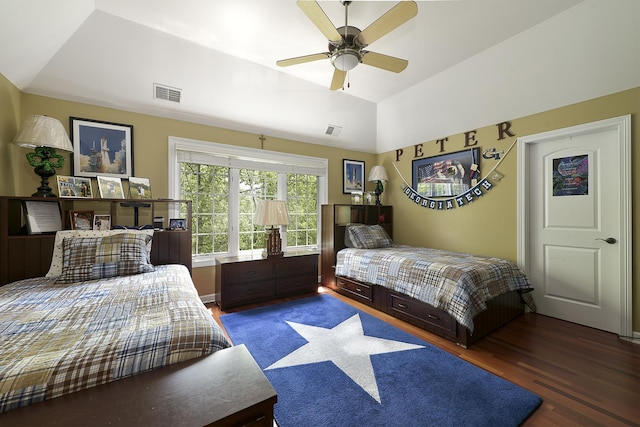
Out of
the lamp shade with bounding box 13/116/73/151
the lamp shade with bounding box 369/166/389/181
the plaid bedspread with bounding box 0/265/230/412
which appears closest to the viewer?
the plaid bedspread with bounding box 0/265/230/412

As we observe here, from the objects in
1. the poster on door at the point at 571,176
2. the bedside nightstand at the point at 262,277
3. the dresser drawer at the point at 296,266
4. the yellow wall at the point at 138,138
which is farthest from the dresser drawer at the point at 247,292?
the poster on door at the point at 571,176

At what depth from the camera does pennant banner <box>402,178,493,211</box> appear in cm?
329

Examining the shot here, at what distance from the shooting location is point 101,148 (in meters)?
2.69

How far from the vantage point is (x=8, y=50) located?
1.94m

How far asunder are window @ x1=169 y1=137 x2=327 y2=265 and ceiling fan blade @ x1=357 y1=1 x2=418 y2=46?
6.82ft

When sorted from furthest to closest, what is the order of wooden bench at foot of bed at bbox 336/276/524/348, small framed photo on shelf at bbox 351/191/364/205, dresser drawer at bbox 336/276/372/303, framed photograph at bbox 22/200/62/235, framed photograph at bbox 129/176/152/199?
small framed photo on shelf at bbox 351/191/364/205, dresser drawer at bbox 336/276/372/303, framed photograph at bbox 129/176/152/199, wooden bench at foot of bed at bbox 336/276/524/348, framed photograph at bbox 22/200/62/235

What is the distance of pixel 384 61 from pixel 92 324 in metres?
2.66

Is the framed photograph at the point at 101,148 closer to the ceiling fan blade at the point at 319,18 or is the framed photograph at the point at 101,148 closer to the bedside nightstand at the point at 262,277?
the bedside nightstand at the point at 262,277

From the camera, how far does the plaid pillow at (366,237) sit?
3.69 m

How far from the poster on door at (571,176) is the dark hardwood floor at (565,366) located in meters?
1.36

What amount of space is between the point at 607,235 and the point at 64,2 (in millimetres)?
4970

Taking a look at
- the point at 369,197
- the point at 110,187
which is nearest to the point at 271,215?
the point at 110,187

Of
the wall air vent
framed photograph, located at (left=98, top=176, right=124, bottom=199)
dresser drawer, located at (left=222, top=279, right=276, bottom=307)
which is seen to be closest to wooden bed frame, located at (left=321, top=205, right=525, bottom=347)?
dresser drawer, located at (left=222, top=279, right=276, bottom=307)

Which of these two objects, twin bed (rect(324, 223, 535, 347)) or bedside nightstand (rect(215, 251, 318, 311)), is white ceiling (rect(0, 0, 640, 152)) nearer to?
bedside nightstand (rect(215, 251, 318, 311))
